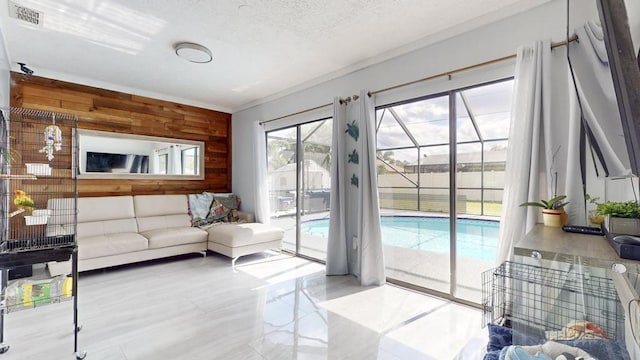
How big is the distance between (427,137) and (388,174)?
601 mm

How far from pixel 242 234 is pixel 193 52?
2.25 m

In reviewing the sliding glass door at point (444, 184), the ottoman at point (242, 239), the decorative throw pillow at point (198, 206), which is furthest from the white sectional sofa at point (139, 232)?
the sliding glass door at point (444, 184)

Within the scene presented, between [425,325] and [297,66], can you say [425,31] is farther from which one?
[425,325]

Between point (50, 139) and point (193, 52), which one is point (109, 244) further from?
point (193, 52)

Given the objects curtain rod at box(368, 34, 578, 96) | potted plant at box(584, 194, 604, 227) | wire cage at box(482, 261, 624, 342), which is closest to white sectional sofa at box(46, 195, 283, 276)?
curtain rod at box(368, 34, 578, 96)

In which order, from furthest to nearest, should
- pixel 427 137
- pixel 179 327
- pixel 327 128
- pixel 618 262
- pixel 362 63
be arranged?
1. pixel 327 128
2. pixel 362 63
3. pixel 427 137
4. pixel 179 327
5. pixel 618 262

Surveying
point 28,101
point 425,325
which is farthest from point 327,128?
point 28,101

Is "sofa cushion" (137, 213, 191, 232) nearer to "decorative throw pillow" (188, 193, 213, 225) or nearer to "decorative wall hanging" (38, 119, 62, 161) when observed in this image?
"decorative throw pillow" (188, 193, 213, 225)

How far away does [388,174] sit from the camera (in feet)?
11.0

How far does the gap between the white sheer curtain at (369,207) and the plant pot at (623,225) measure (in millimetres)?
1890

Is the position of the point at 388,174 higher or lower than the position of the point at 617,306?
higher

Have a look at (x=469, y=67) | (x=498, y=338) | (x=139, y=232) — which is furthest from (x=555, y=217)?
(x=139, y=232)

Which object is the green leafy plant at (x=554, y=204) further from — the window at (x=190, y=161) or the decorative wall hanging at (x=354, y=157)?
the window at (x=190, y=161)

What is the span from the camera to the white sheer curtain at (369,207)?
313 cm
